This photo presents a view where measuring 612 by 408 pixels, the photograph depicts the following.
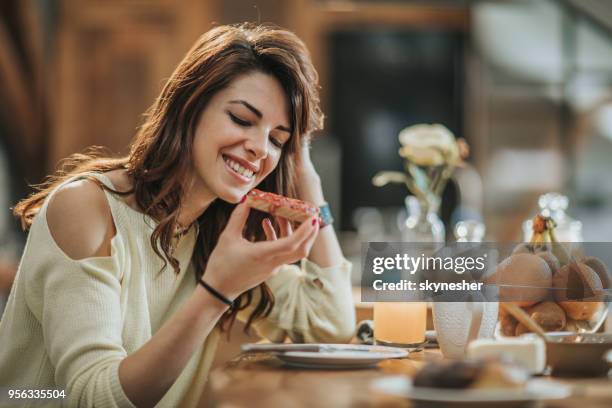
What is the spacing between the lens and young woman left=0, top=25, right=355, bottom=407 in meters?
1.13

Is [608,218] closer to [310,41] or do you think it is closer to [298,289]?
[310,41]

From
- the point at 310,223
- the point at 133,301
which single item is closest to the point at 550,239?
the point at 310,223

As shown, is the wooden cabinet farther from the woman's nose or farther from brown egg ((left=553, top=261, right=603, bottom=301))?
brown egg ((left=553, top=261, right=603, bottom=301))

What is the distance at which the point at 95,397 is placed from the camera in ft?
3.58

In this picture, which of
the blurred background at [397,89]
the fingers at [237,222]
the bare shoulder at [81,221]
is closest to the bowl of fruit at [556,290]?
the fingers at [237,222]

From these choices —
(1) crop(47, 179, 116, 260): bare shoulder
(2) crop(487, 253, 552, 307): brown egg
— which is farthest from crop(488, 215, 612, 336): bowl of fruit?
(1) crop(47, 179, 116, 260): bare shoulder

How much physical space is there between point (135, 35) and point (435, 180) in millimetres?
3289

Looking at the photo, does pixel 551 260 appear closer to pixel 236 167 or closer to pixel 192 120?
→ pixel 236 167

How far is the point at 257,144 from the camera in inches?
54.5

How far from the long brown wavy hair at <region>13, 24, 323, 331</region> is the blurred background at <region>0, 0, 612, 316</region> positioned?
346 cm

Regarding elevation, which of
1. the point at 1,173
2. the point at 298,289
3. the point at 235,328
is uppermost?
the point at 1,173

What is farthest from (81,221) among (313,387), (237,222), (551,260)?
(551,260)

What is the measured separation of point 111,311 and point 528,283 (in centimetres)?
67

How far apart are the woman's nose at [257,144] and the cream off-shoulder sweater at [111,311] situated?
0.76 feet
